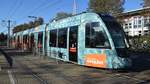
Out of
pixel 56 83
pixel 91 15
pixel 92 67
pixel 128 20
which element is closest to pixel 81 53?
pixel 92 67

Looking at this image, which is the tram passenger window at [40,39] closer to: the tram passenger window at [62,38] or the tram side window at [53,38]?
the tram side window at [53,38]

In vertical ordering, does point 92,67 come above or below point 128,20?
below

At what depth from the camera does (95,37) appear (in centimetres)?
1884

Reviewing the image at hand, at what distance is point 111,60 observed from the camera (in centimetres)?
1794

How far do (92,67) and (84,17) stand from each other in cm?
284

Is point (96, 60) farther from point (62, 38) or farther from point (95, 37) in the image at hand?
point (62, 38)

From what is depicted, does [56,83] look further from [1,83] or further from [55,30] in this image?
[55,30]

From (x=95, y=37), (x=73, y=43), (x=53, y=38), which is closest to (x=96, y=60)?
(x=95, y=37)

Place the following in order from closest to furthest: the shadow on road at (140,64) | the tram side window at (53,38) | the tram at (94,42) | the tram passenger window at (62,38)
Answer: the tram at (94,42)
the shadow on road at (140,64)
the tram passenger window at (62,38)
the tram side window at (53,38)

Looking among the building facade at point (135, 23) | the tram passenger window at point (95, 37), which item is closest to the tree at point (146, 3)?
the building facade at point (135, 23)

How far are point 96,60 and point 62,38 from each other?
18.9 ft

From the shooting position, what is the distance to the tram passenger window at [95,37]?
1838 cm

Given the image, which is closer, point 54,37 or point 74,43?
point 74,43

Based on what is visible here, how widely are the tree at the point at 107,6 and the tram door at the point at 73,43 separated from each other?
3565 centimetres
